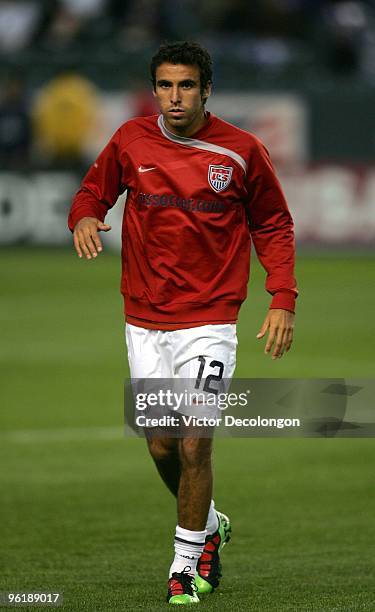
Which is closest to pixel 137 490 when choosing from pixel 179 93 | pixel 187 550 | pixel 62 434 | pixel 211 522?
pixel 62 434

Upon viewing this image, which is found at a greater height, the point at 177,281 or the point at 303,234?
the point at 177,281

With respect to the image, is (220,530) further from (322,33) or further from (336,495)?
(322,33)

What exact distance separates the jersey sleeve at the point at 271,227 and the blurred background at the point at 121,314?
127 cm

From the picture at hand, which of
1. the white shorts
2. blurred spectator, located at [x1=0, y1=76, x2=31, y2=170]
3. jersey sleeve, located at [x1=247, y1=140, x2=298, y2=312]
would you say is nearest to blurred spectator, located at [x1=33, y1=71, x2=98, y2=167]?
blurred spectator, located at [x1=0, y1=76, x2=31, y2=170]

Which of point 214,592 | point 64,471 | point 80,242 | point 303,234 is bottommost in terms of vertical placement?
point 303,234

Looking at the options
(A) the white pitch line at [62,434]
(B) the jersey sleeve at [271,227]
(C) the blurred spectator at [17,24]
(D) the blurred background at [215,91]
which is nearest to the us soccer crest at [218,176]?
(B) the jersey sleeve at [271,227]

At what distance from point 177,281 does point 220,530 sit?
47.7 inches

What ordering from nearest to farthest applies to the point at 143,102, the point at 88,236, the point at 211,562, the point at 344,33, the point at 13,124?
the point at 88,236
the point at 211,562
the point at 13,124
the point at 143,102
the point at 344,33

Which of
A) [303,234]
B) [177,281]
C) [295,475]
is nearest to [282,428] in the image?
[177,281]

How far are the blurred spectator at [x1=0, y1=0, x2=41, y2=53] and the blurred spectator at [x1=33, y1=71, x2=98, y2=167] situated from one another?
1.63 metres

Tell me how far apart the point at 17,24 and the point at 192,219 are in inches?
855

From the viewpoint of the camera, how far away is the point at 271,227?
6.29 m

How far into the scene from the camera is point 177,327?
6.13 metres

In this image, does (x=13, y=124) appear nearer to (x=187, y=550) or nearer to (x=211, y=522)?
(x=211, y=522)
